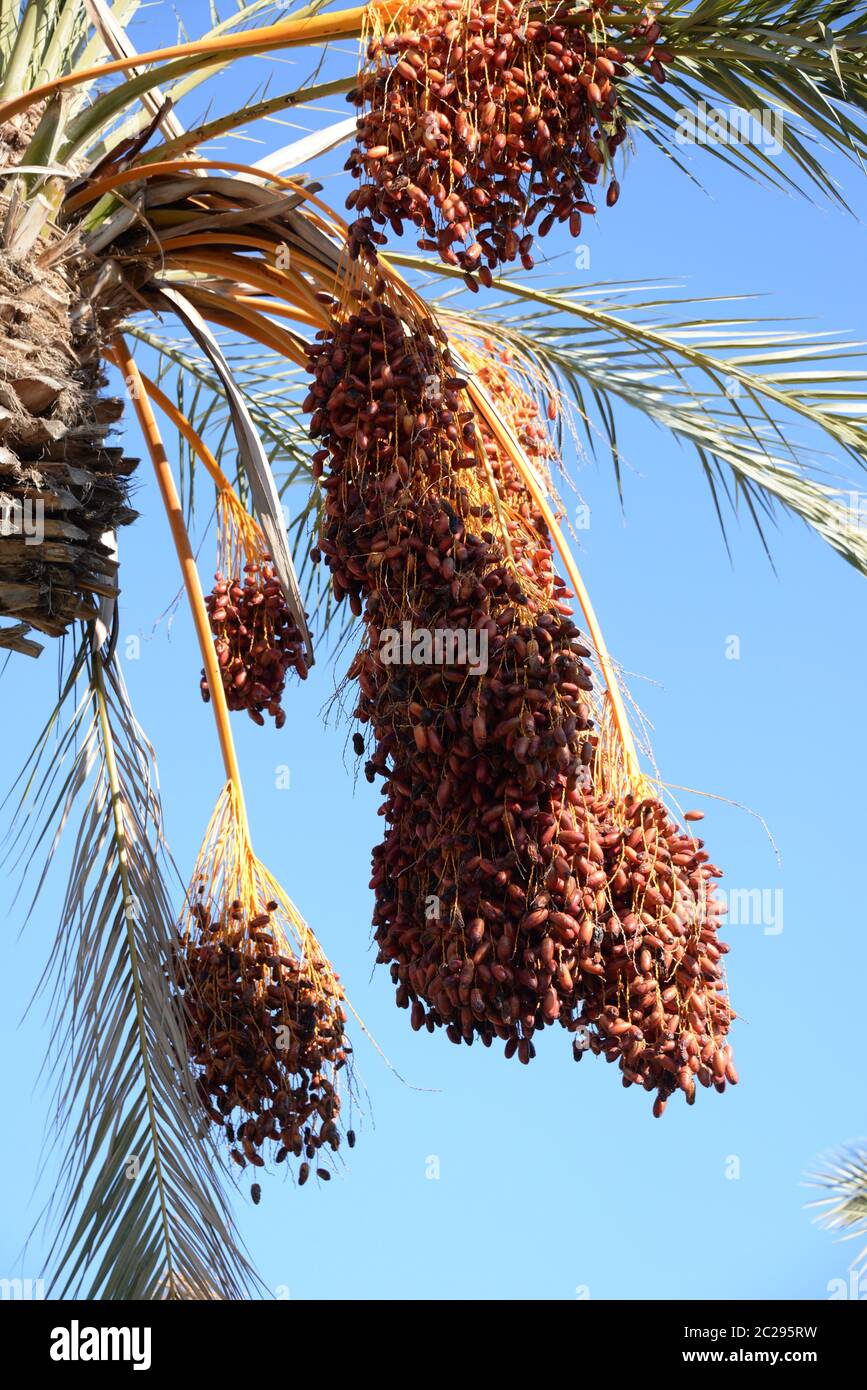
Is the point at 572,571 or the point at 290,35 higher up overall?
the point at 290,35

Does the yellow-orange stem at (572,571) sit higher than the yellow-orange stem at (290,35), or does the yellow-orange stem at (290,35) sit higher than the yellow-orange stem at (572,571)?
the yellow-orange stem at (290,35)

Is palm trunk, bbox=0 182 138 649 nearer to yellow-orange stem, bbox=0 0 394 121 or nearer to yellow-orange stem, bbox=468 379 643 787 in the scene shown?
yellow-orange stem, bbox=0 0 394 121

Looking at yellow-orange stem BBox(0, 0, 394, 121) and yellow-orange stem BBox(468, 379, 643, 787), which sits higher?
yellow-orange stem BBox(0, 0, 394, 121)

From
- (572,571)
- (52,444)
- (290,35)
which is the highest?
(290,35)

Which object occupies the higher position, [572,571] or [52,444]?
[52,444]

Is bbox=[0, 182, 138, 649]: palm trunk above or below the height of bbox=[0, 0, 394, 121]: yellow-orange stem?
below

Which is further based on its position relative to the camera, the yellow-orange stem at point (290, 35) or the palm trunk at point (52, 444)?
the palm trunk at point (52, 444)

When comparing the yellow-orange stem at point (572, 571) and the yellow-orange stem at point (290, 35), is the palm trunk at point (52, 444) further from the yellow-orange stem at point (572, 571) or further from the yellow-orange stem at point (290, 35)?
the yellow-orange stem at point (572, 571)

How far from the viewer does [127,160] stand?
430 cm

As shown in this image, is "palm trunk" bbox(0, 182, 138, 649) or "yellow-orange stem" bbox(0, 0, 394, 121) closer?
"yellow-orange stem" bbox(0, 0, 394, 121)

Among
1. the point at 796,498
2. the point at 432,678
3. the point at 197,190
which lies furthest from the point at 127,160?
the point at 796,498

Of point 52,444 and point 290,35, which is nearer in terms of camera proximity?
point 290,35

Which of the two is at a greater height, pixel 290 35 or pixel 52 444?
pixel 290 35

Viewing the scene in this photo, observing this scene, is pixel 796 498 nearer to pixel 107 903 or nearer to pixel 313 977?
pixel 313 977
